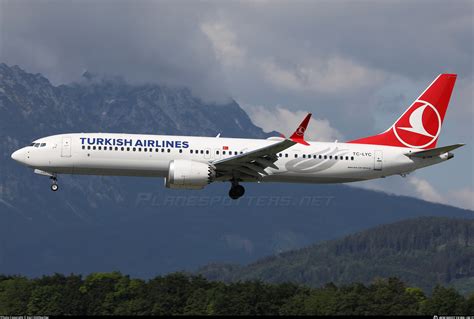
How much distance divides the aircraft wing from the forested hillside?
48.8m

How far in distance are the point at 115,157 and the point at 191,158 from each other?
5160 millimetres

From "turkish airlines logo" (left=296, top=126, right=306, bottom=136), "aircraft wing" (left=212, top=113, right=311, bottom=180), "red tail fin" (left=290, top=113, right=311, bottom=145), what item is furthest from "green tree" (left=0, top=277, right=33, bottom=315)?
"turkish airlines logo" (left=296, top=126, right=306, bottom=136)

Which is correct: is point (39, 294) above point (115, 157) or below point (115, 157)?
above

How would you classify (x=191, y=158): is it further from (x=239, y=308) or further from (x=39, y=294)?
(x=39, y=294)

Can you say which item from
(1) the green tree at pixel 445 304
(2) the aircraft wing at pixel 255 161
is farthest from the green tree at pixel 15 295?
(2) the aircraft wing at pixel 255 161

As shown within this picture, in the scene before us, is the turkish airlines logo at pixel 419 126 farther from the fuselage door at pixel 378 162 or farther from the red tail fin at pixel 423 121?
the fuselage door at pixel 378 162

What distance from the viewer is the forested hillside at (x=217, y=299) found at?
114m

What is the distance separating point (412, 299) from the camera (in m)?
121

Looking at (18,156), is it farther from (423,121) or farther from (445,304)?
(445,304)

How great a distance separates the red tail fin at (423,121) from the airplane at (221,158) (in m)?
0.68

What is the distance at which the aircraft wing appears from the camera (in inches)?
2421

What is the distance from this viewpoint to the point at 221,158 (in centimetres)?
6519

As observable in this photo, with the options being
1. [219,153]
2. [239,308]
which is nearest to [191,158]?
[219,153]

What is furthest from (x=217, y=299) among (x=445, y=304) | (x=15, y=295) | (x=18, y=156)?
(x=18, y=156)
